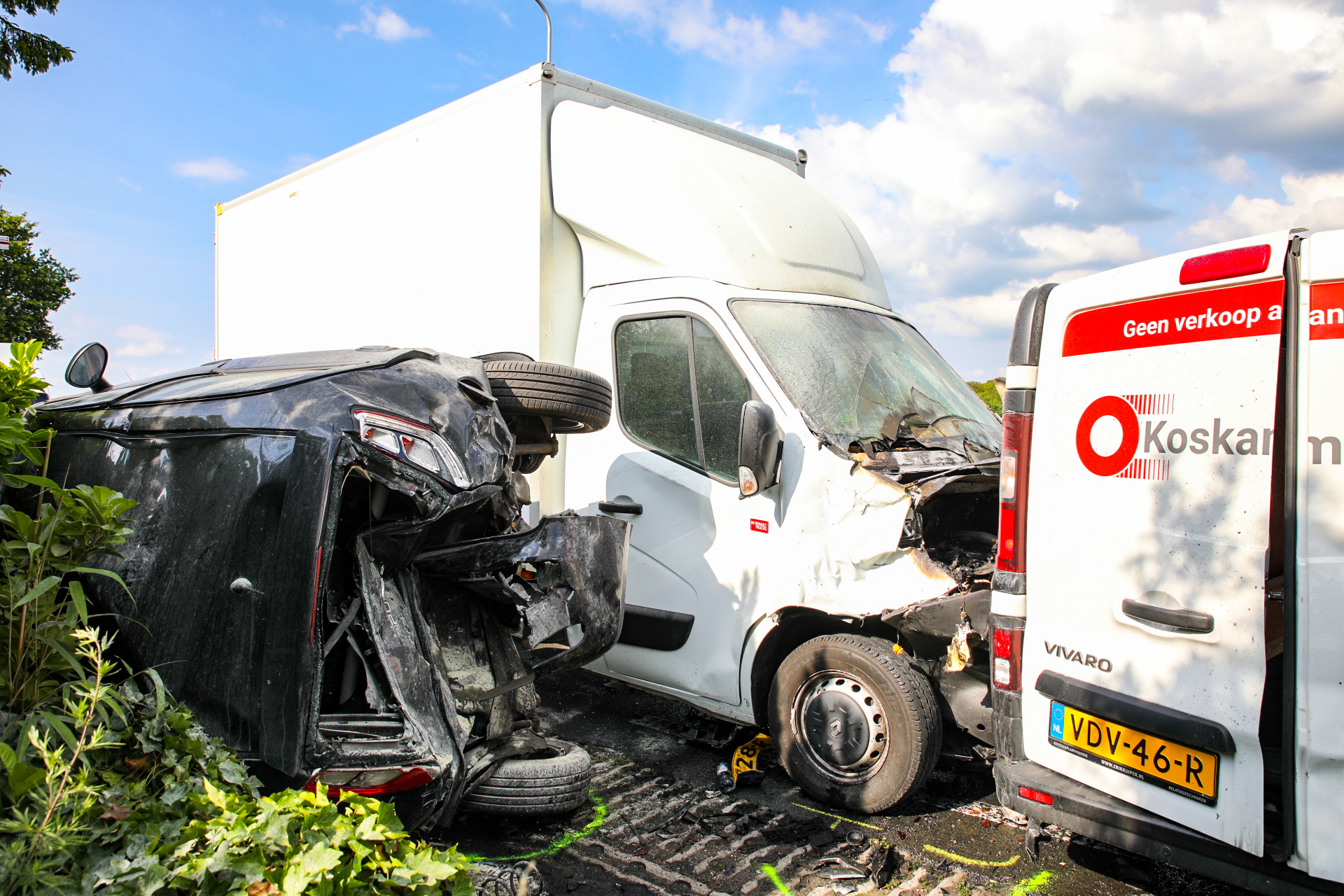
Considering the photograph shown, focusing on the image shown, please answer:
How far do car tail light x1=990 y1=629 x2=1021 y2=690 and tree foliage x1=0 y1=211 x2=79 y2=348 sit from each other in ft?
71.5

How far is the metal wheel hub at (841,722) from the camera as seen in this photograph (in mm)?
3844

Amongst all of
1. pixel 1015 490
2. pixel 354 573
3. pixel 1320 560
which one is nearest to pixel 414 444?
pixel 354 573

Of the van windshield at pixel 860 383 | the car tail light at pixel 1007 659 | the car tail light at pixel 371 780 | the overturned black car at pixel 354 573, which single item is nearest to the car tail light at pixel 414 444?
the overturned black car at pixel 354 573

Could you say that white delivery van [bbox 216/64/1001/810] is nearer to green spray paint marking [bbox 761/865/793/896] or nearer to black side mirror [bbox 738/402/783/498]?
black side mirror [bbox 738/402/783/498]


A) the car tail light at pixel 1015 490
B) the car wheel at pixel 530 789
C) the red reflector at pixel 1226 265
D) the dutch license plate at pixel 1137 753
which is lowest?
the car wheel at pixel 530 789

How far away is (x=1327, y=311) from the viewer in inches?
93.7

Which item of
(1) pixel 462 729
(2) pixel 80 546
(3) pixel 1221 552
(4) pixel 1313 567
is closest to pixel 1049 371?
(3) pixel 1221 552

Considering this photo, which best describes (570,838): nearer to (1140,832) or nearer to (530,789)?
(530,789)

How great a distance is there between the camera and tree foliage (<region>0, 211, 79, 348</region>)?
19.3m

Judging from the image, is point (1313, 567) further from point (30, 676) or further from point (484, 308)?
point (484, 308)

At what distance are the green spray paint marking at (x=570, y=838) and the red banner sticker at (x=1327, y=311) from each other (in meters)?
3.18

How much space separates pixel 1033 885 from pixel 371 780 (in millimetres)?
2509

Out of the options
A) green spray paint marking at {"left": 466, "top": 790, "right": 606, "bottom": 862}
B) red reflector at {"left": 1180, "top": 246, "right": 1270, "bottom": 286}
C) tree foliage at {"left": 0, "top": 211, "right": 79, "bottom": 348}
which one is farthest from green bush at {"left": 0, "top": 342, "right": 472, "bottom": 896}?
tree foliage at {"left": 0, "top": 211, "right": 79, "bottom": 348}

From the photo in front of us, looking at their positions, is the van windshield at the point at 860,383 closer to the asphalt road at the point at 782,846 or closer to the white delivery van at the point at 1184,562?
the white delivery van at the point at 1184,562
